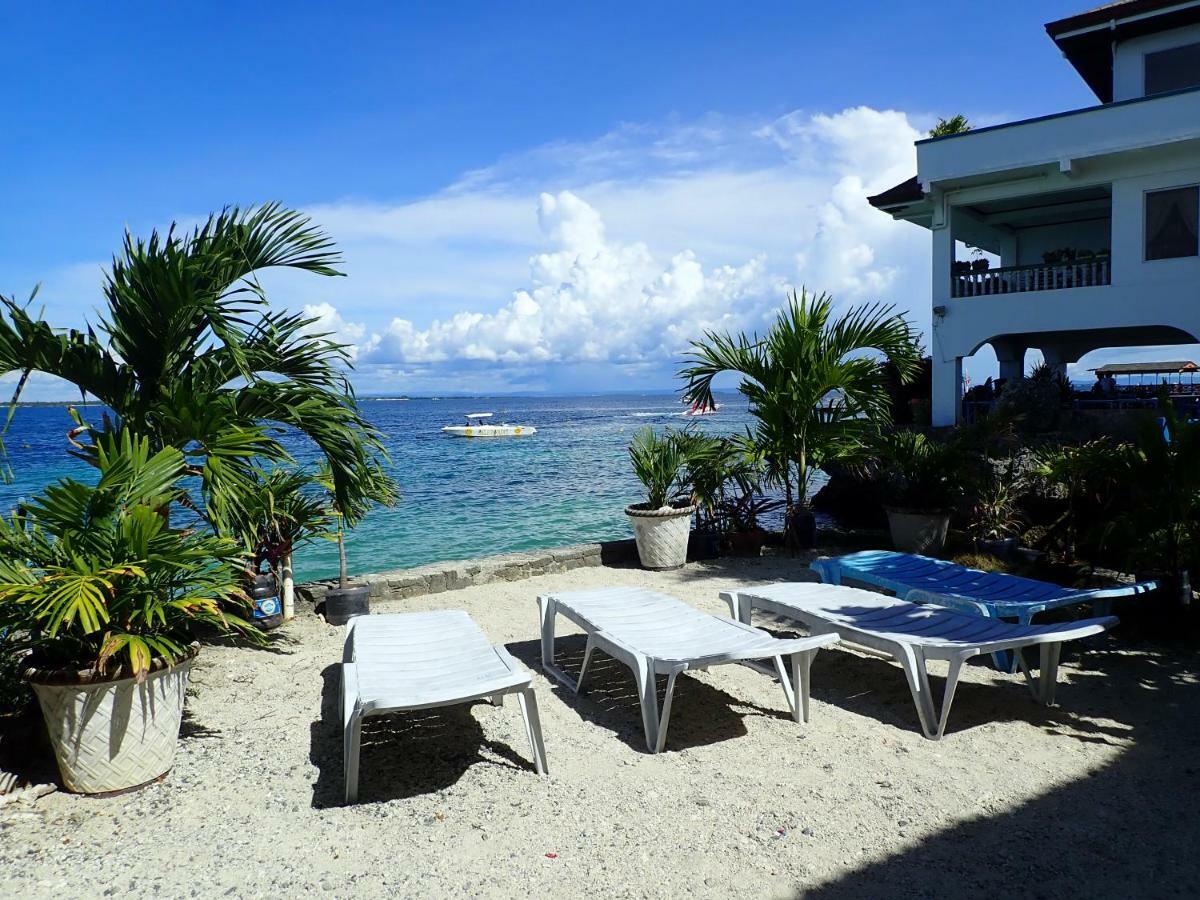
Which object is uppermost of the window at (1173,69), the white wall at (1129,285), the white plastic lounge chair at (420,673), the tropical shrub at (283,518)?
the window at (1173,69)

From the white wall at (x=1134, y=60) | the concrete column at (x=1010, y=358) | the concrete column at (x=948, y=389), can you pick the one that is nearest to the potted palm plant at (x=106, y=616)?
the concrete column at (x=948, y=389)

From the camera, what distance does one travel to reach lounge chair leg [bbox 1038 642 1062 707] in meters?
4.68

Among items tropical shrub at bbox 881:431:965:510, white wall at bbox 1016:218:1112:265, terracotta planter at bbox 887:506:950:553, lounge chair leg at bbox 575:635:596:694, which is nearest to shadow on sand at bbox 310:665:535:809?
lounge chair leg at bbox 575:635:596:694

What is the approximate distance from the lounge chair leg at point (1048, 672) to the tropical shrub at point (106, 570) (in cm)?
445

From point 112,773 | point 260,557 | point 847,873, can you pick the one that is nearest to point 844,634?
point 847,873

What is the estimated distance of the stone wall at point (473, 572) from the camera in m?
7.39

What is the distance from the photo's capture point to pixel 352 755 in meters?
3.64

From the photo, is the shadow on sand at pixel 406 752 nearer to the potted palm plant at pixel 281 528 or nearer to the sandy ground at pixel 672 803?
the sandy ground at pixel 672 803

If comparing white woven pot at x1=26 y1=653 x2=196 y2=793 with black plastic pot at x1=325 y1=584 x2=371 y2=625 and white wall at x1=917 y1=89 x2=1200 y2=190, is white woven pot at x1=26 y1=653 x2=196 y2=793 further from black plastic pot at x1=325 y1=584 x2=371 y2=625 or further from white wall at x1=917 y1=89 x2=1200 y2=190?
white wall at x1=917 y1=89 x2=1200 y2=190

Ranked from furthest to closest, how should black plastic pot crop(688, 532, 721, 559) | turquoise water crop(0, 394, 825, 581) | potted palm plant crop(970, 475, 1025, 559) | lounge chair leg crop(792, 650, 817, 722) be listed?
turquoise water crop(0, 394, 825, 581) < black plastic pot crop(688, 532, 721, 559) < potted palm plant crop(970, 475, 1025, 559) < lounge chair leg crop(792, 650, 817, 722)

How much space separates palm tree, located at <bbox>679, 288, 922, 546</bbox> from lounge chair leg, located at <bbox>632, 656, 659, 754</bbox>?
16.8ft

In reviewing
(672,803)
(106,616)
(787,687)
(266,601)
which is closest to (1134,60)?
(787,687)

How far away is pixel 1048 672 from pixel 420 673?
3572 mm

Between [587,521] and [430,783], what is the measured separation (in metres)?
13.9
